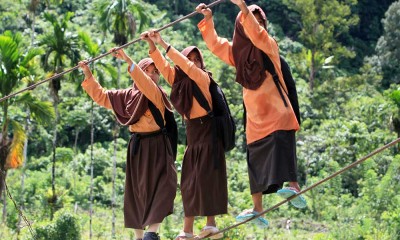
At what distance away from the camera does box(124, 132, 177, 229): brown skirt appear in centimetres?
756

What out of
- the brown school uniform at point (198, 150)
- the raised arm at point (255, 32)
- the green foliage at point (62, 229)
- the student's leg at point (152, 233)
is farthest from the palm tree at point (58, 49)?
the raised arm at point (255, 32)

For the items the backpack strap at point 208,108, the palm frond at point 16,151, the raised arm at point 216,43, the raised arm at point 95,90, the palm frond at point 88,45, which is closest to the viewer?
the raised arm at point 216,43

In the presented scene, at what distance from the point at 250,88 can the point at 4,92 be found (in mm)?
11161

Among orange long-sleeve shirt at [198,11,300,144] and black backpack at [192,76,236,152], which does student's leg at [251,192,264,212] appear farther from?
black backpack at [192,76,236,152]

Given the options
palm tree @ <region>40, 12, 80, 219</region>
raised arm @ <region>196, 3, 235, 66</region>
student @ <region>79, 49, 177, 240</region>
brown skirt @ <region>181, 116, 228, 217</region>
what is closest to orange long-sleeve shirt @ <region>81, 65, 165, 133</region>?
student @ <region>79, 49, 177, 240</region>

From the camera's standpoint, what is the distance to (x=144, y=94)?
24.6 ft

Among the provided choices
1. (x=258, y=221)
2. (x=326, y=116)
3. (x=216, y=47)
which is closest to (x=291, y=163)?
(x=258, y=221)

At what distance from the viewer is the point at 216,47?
23.1ft

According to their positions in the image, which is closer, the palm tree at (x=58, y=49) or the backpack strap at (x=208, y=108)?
the backpack strap at (x=208, y=108)

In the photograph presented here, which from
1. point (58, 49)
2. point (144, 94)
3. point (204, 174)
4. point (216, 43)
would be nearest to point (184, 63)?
point (216, 43)

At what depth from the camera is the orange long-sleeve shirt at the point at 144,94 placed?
291 inches

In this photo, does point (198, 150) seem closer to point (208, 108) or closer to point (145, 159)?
point (208, 108)

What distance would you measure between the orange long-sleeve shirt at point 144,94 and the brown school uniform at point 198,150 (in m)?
0.15

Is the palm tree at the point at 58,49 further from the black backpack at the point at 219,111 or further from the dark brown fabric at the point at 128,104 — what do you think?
the black backpack at the point at 219,111
